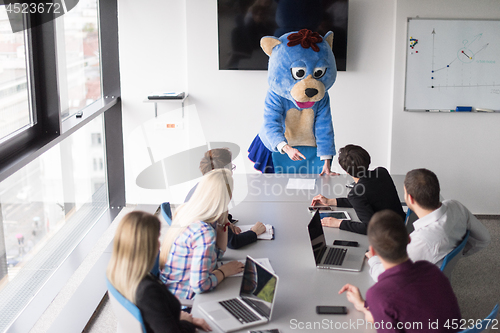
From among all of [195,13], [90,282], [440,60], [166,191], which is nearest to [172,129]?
[166,191]

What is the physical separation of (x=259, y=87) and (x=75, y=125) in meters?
1.84

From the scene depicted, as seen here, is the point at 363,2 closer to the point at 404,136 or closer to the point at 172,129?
the point at 404,136

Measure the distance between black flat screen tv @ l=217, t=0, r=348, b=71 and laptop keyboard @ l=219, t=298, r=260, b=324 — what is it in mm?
3057

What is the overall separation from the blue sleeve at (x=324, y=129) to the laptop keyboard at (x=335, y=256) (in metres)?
1.33

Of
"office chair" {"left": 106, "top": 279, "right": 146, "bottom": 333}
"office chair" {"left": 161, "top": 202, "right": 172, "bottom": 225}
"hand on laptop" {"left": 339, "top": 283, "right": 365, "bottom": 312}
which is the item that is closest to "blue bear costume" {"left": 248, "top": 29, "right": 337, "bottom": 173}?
"office chair" {"left": 161, "top": 202, "right": 172, "bottom": 225}

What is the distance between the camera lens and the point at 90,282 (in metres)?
3.61

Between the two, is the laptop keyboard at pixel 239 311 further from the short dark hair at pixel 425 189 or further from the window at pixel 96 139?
the window at pixel 96 139

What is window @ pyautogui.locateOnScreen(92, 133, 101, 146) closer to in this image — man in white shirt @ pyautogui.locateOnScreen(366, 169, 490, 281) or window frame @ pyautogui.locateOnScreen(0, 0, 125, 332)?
window frame @ pyautogui.locateOnScreen(0, 0, 125, 332)

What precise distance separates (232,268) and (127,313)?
24.8 inches

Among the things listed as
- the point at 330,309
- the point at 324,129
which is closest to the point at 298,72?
the point at 324,129

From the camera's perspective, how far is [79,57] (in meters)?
4.48

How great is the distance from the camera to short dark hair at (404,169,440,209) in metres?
2.36

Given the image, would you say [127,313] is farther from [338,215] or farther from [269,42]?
[269,42]

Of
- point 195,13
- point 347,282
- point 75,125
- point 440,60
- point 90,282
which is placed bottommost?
point 90,282
